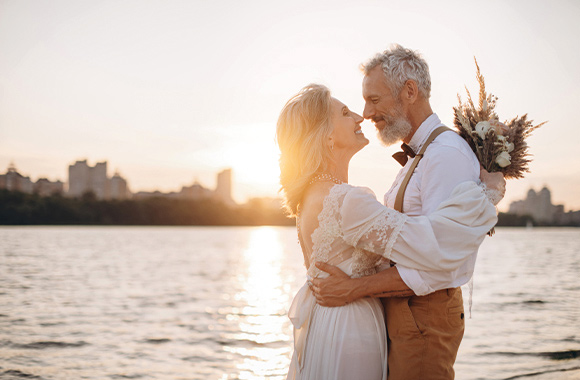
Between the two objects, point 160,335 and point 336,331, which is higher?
point 336,331

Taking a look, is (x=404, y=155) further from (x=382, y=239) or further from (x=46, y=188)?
(x=46, y=188)

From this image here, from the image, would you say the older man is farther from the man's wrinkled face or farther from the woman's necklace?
the woman's necklace

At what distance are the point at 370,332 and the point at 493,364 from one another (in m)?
7.65

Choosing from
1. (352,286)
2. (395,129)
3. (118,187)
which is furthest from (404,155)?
(118,187)

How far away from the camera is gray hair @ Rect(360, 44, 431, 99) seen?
3426 mm

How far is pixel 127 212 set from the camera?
8044cm

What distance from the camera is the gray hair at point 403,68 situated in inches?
135

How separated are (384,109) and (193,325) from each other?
10410mm

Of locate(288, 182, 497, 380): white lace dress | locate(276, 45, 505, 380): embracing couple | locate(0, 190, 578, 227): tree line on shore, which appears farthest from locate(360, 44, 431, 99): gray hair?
locate(0, 190, 578, 227): tree line on shore

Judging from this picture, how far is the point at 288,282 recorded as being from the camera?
76.3 feet

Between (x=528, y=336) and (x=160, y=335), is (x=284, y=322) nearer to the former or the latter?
(x=160, y=335)

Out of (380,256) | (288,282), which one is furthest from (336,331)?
(288,282)

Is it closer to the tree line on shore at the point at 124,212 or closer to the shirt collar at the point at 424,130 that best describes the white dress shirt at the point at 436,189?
the shirt collar at the point at 424,130

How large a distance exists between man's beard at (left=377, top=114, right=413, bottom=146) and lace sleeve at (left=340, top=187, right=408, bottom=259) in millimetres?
746
